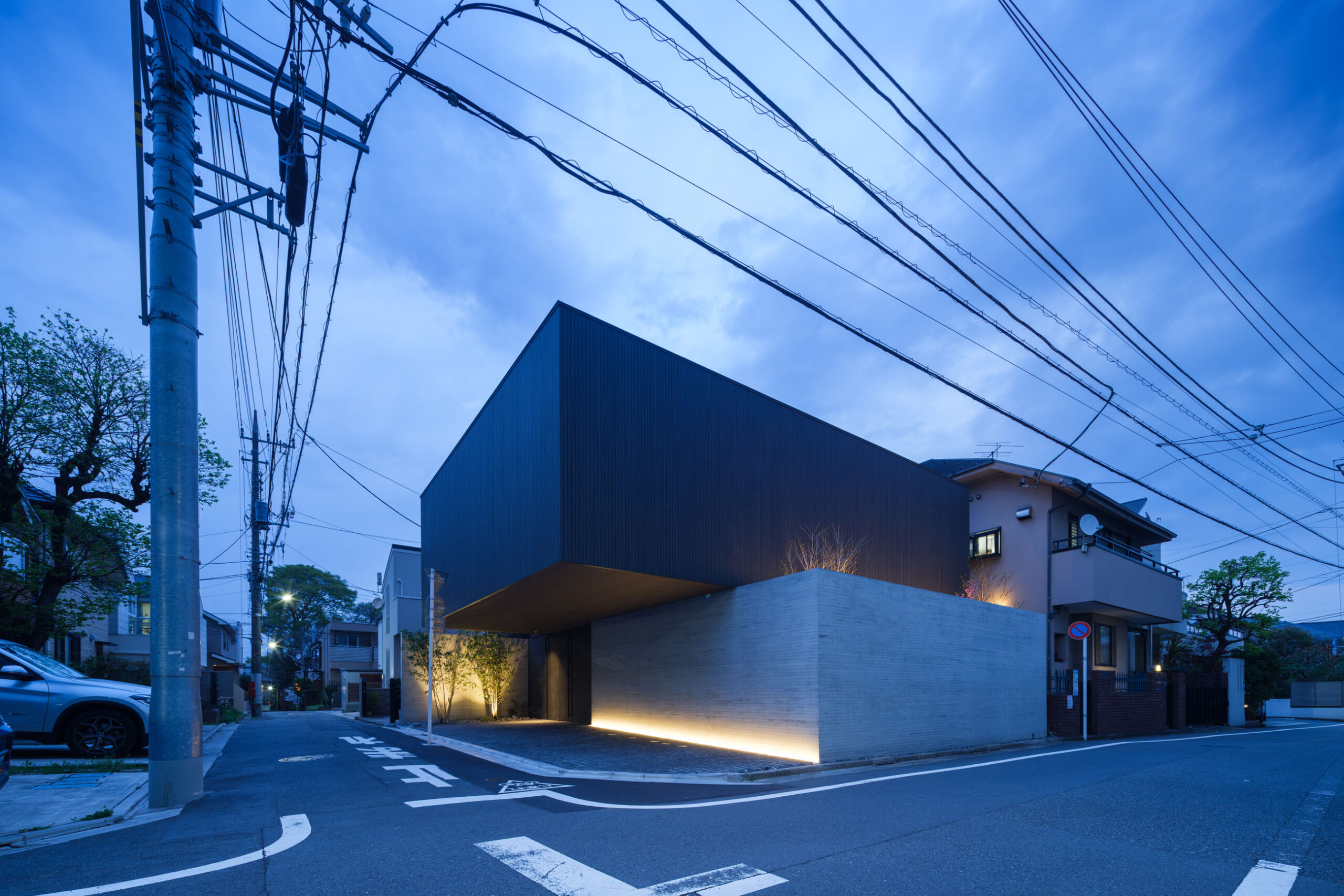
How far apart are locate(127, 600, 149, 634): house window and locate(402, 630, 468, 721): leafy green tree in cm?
1912

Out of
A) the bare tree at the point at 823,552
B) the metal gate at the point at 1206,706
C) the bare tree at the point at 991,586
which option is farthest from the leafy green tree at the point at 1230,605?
the bare tree at the point at 823,552

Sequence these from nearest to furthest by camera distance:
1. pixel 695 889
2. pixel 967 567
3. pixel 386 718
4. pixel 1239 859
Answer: pixel 695 889 < pixel 1239 859 < pixel 967 567 < pixel 386 718

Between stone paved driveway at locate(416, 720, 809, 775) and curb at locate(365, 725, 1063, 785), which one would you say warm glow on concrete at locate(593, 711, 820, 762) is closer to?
stone paved driveway at locate(416, 720, 809, 775)

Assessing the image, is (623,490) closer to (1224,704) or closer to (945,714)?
(945,714)

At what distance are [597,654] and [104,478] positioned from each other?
12.8m

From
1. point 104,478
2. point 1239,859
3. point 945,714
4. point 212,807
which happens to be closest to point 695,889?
point 1239,859

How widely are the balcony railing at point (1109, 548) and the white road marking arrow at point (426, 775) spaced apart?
64.4 ft

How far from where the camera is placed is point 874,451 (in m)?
18.6

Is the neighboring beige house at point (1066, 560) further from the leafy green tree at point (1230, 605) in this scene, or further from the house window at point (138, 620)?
the house window at point (138, 620)

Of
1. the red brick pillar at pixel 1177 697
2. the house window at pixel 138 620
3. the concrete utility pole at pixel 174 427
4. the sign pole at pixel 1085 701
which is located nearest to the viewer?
the concrete utility pole at pixel 174 427

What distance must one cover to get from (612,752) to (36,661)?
924 centimetres

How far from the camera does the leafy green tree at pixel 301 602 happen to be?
5184 cm

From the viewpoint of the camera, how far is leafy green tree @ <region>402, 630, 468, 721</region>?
883 inches

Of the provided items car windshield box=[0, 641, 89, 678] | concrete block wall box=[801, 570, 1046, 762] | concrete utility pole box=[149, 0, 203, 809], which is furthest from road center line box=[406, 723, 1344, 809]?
car windshield box=[0, 641, 89, 678]
